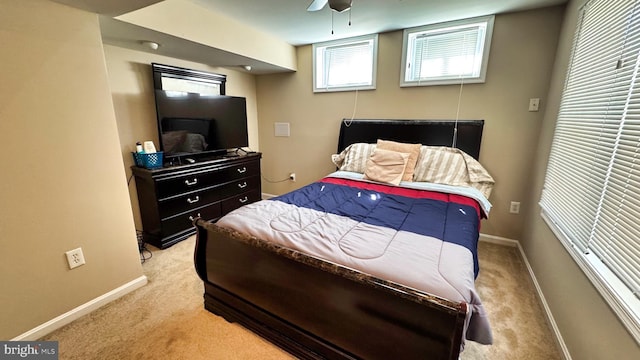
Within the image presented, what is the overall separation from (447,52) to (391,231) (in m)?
2.36

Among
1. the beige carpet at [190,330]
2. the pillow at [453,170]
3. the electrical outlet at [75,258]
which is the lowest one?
the beige carpet at [190,330]

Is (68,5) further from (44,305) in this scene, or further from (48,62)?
(44,305)

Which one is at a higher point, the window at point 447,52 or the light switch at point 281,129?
the window at point 447,52

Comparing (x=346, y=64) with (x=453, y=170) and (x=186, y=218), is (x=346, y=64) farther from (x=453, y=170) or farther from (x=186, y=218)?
(x=186, y=218)

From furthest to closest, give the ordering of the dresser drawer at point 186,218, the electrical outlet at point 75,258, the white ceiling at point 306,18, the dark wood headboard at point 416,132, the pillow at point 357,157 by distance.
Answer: the pillow at point 357,157
the dark wood headboard at point 416,132
the dresser drawer at point 186,218
the white ceiling at point 306,18
the electrical outlet at point 75,258

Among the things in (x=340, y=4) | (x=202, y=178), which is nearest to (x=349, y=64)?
(x=340, y=4)

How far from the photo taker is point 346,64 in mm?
3369

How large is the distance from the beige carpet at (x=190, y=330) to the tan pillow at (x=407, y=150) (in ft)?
3.80

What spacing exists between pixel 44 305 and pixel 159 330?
73 cm

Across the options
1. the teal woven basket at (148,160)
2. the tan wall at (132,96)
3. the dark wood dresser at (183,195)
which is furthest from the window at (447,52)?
the teal woven basket at (148,160)

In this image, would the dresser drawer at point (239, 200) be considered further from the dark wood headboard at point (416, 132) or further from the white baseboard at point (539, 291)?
the white baseboard at point (539, 291)

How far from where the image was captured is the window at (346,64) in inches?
125

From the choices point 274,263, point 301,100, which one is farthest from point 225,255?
point 301,100

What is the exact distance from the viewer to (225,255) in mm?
1600
